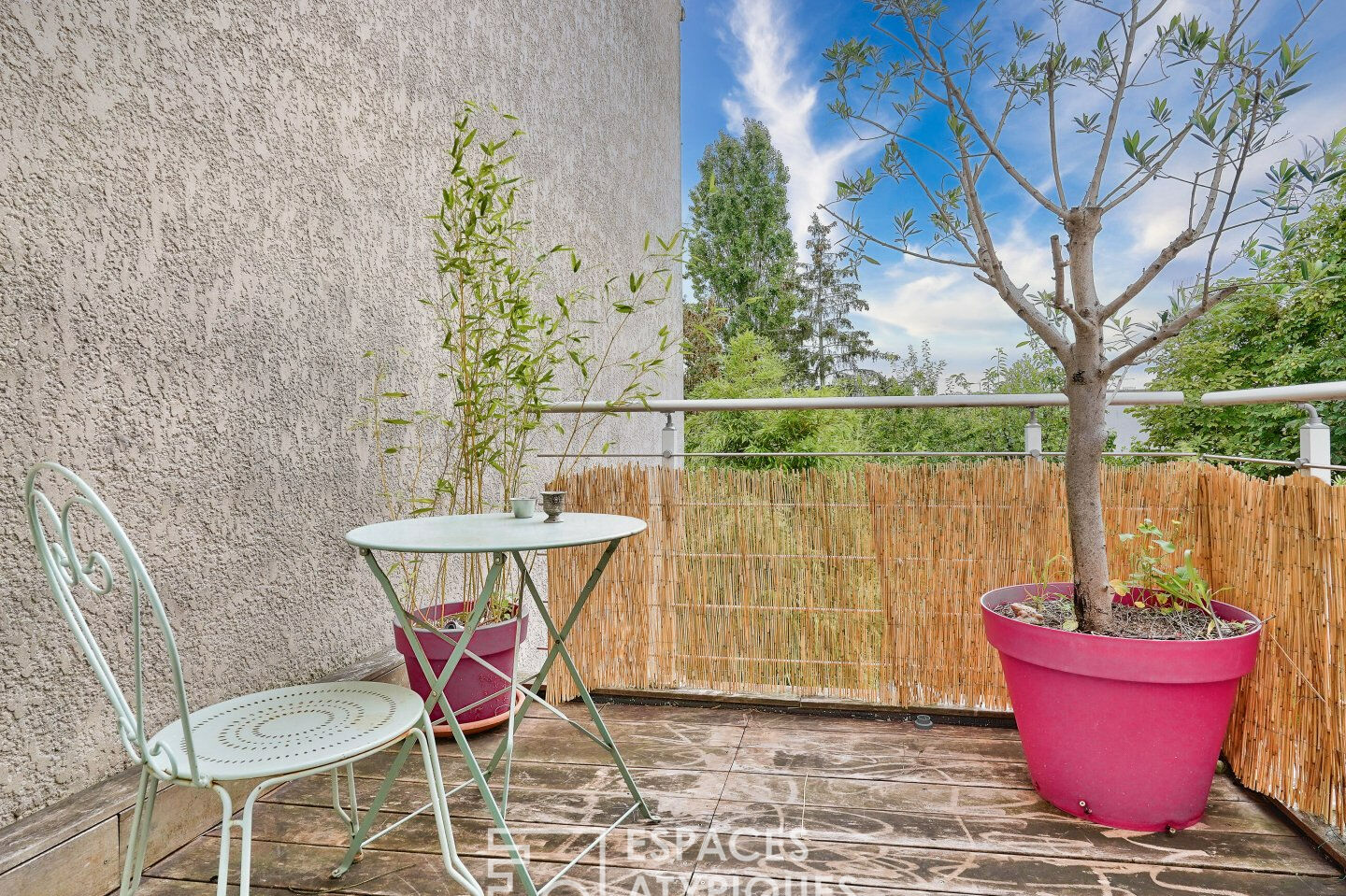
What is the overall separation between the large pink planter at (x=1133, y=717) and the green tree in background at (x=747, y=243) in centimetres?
1771

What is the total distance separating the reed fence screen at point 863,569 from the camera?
7.09 ft

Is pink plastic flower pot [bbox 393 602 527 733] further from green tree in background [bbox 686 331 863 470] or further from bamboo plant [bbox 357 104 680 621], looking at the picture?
green tree in background [bbox 686 331 863 470]

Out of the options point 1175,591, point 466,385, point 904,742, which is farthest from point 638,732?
point 1175,591

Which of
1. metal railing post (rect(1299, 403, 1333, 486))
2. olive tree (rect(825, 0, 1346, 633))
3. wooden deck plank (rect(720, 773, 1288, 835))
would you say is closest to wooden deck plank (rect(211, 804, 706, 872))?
wooden deck plank (rect(720, 773, 1288, 835))

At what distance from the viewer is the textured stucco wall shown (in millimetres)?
1513

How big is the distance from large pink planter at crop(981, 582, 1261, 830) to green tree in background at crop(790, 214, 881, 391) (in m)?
19.2

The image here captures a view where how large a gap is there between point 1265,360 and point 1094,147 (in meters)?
15.4

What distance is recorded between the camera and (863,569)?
2660 millimetres

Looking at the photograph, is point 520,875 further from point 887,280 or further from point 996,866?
point 887,280

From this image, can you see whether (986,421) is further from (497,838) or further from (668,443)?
→ (497,838)

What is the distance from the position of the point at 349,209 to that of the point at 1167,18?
7.74ft

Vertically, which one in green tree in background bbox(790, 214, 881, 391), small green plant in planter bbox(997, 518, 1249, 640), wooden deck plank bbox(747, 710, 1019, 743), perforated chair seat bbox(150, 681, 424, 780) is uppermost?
green tree in background bbox(790, 214, 881, 391)

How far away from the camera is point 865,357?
21.4 meters

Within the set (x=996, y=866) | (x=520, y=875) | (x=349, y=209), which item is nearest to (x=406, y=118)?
(x=349, y=209)
